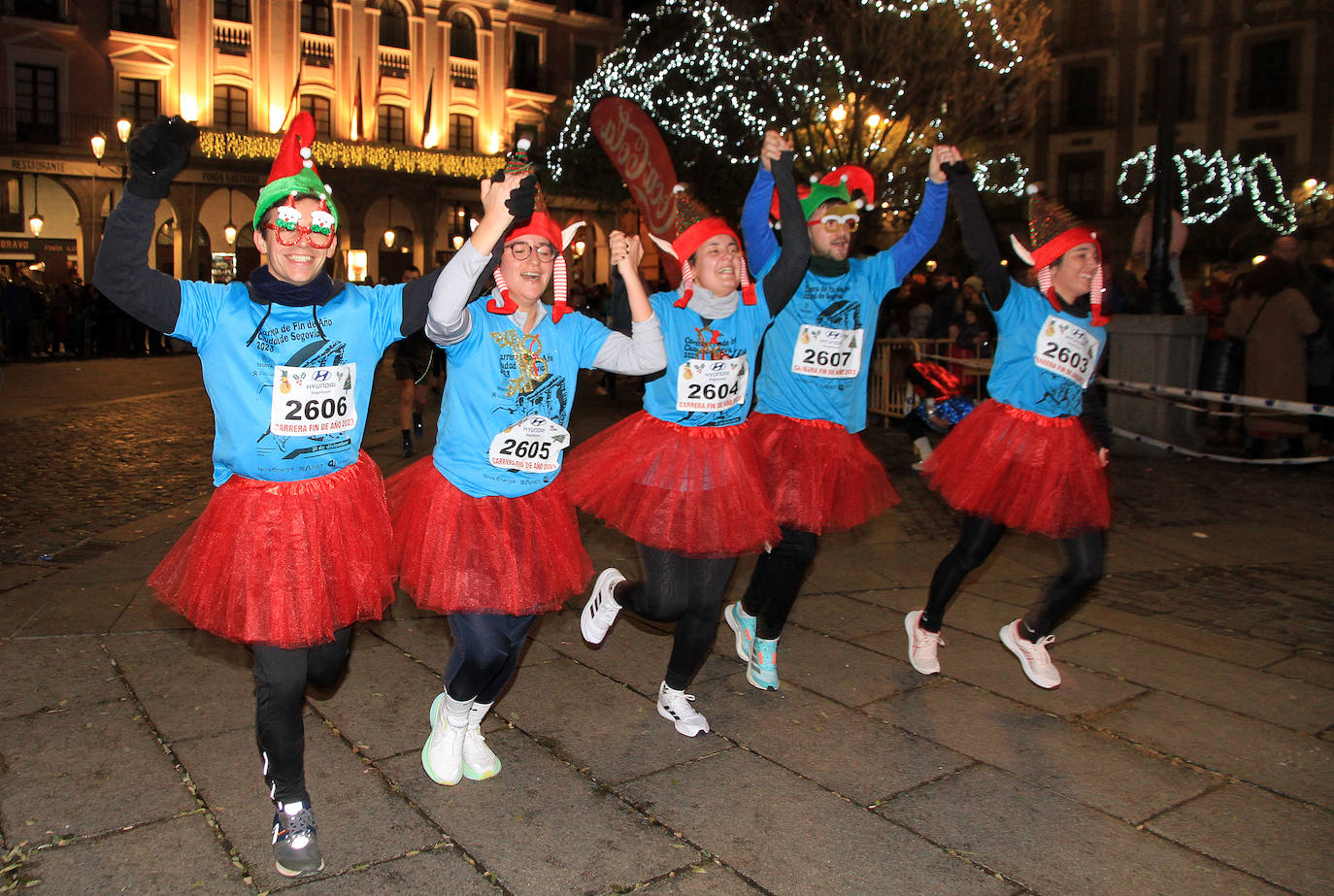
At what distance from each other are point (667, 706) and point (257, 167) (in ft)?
127

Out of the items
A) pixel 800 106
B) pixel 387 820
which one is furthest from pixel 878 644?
pixel 800 106

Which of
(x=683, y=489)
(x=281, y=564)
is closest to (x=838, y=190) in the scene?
(x=683, y=489)

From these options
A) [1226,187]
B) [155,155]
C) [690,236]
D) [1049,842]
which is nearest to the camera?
[155,155]

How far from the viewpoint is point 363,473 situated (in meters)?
3.55

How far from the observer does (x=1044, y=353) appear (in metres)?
4.83

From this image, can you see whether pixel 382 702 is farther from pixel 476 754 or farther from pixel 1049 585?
pixel 1049 585

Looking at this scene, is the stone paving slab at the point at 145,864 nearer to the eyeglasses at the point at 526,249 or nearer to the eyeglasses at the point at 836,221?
the eyeglasses at the point at 526,249

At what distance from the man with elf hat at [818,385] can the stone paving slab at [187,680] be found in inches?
87.0

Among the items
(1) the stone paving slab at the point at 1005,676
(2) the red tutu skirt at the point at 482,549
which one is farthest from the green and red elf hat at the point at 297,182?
(1) the stone paving slab at the point at 1005,676

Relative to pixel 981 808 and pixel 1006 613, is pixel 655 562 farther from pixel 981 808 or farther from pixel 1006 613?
pixel 1006 613

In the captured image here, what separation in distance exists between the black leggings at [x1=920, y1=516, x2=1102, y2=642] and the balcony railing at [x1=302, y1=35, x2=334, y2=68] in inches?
1590

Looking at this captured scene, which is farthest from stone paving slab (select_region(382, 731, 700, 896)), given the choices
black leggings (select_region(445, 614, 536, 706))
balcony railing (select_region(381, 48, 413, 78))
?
balcony railing (select_region(381, 48, 413, 78))

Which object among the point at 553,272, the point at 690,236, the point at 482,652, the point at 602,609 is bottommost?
the point at 602,609

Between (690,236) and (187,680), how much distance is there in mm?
2884
